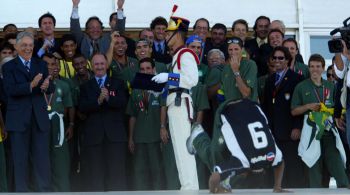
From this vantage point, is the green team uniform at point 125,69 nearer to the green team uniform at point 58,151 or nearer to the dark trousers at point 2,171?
Result: the green team uniform at point 58,151

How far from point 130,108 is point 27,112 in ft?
5.28

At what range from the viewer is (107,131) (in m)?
13.6

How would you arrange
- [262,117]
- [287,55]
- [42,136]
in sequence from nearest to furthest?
[262,117] < [42,136] < [287,55]

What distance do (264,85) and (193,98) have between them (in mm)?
1065

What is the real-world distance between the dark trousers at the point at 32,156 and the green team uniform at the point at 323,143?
324 cm

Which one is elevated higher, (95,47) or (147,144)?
(95,47)

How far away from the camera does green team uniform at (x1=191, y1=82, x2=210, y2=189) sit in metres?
13.6

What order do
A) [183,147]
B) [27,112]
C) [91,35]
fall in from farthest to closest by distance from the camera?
[91,35]
[27,112]
[183,147]

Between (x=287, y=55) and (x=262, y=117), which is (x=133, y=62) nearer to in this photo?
(x=287, y=55)

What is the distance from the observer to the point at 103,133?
44.8ft

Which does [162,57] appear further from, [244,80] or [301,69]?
[301,69]

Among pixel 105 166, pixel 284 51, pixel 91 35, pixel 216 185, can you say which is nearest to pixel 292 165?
pixel 284 51

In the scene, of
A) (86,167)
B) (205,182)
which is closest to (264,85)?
(205,182)

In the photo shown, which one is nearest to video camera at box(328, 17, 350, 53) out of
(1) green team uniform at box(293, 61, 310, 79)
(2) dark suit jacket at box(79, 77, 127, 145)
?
(1) green team uniform at box(293, 61, 310, 79)
